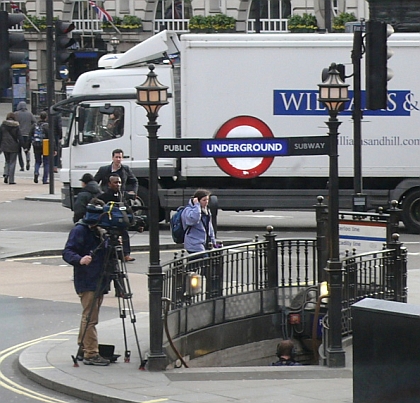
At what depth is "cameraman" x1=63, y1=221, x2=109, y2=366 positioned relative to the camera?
11469 mm

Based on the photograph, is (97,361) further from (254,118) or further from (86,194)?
(254,118)

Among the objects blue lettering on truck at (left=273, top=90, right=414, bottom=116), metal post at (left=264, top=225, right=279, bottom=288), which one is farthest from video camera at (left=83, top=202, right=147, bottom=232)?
blue lettering on truck at (left=273, top=90, right=414, bottom=116)

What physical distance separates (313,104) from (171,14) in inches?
1635

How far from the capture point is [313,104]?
71.7 feet

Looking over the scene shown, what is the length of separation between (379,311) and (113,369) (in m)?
3.33

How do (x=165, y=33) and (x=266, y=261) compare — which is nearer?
(x=266, y=261)

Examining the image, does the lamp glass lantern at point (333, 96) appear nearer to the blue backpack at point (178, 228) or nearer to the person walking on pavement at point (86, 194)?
the blue backpack at point (178, 228)

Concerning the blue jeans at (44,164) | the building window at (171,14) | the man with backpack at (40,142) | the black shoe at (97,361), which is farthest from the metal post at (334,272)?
the building window at (171,14)

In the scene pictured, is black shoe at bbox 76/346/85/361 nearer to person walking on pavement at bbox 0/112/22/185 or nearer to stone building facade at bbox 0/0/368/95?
person walking on pavement at bbox 0/112/22/185

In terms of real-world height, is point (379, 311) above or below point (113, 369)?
above

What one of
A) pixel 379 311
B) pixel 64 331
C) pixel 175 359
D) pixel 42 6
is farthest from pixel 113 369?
pixel 42 6

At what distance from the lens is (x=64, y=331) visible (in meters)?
13.6

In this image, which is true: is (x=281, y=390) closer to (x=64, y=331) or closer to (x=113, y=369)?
(x=113, y=369)

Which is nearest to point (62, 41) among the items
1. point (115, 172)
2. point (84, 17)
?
point (115, 172)
